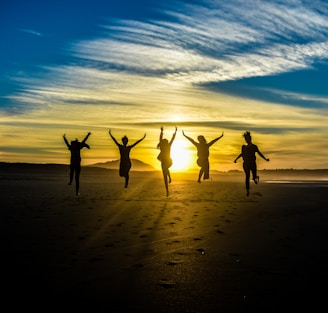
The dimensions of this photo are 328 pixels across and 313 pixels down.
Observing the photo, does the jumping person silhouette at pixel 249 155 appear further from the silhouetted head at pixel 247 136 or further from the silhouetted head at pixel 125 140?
the silhouetted head at pixel 125 140

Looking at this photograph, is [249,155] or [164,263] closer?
[164,263]

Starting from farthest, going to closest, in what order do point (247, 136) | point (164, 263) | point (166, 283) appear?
point (247, 136) → point (164, 263) → point (166, 283)

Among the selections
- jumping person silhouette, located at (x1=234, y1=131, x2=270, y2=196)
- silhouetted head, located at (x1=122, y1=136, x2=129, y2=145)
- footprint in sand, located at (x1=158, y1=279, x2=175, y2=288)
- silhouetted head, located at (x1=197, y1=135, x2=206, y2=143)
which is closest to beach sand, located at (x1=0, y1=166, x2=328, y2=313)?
footprint in sand, located at (x1=158, y1=279, x2=175, y2=288)

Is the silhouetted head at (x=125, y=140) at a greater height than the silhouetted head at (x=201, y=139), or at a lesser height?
lesser

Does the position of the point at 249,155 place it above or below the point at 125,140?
below

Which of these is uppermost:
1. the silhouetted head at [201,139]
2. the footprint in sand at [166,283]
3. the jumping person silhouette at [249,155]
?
the silhouetted head at [201,139]

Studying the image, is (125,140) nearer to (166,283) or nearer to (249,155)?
(249,155)

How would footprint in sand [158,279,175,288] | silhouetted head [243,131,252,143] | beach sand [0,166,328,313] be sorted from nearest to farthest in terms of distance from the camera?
beach sand [0,166,328,313] → footprint in sand [158,279,175,288] → silhouetted head [243,131,252,143]

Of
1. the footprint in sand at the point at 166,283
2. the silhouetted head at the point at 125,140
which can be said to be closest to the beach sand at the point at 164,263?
the footprint in sand at the point at 166,283

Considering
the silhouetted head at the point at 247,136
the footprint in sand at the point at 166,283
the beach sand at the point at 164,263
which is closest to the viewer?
the beach sand at the point at 164,263

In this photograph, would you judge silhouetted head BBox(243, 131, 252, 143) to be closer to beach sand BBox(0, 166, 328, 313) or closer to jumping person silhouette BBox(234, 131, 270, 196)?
jumping person silhouette BBox(234, 131, 270, 196)

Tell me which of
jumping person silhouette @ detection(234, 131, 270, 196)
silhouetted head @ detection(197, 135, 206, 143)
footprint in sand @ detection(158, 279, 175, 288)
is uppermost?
silhouetted head @ detection(197, 135, 206, 143)

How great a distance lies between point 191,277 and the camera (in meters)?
5.52

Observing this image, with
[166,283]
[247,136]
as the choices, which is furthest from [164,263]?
[247,136]
